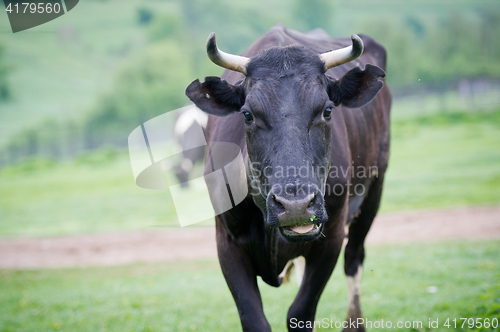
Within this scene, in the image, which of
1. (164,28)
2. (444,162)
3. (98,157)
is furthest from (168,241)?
(164,28)

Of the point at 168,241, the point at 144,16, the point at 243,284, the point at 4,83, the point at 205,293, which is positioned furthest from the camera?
the point at 144,16

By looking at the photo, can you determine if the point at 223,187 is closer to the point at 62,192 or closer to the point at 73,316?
the point at 73,316

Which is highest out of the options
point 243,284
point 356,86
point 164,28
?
point 356,86

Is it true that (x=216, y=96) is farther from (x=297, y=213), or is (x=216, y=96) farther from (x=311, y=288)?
(x=311, y=288)

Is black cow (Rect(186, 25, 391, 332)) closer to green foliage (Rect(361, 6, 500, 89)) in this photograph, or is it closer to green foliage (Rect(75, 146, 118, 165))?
green foliage (Rect(75, 146, 118, 165))

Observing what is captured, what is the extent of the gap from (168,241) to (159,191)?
8816 mm

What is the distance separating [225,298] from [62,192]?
53.9 ft

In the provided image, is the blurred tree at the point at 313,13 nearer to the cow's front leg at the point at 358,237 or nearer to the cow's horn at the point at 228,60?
the cow's front leg at the point at 358,237

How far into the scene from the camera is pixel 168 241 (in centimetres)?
1252

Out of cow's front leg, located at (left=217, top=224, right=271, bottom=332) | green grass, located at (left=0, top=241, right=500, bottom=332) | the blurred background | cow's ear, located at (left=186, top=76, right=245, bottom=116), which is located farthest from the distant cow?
cow's ear, located at (left=186, top=76, right=245, bottom=116)

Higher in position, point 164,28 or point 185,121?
point 185,121

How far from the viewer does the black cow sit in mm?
2980

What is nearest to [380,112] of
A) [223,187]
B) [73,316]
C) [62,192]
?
[223,187]

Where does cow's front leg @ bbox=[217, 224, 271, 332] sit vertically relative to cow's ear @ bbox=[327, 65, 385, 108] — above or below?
below
